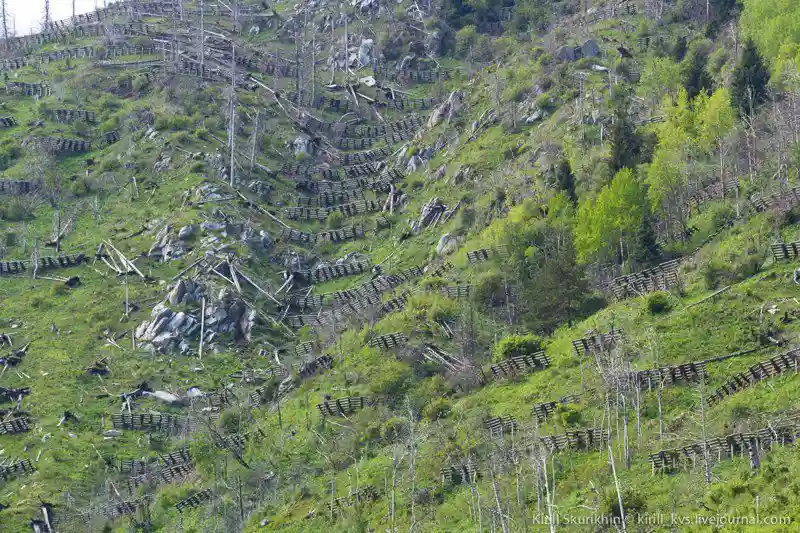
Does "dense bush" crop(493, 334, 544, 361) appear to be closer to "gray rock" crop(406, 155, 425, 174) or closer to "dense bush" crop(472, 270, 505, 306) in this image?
"dense bush" crop(472, 270, 505, 306)

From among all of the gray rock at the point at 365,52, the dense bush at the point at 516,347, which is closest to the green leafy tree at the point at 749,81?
the dense bush at the point at 516,347

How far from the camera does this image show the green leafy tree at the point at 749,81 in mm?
93438

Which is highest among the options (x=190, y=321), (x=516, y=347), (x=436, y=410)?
(x=516, y=347)

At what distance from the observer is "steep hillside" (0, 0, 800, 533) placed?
2324 inches

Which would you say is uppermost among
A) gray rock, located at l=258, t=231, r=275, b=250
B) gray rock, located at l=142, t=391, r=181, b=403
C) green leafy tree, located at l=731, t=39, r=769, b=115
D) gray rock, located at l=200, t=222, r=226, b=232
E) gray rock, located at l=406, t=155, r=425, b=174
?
green leafy tree, located at l=731, t=39, r=769, b=115

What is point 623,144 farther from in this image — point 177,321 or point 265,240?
point 177,321

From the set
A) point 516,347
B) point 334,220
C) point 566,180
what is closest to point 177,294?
point 334,220

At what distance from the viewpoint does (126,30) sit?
489 ft

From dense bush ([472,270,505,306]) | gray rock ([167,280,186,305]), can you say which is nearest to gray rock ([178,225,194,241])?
gray rock ([167,280,186,305])

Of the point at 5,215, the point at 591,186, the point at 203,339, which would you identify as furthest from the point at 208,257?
the point at 591,186

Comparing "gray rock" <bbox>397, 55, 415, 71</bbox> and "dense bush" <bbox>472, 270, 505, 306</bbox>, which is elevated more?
"gray rock" <bbox>397, 55, 415, 71</bbox>

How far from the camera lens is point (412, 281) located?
91.4 m

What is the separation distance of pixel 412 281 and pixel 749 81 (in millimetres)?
34398

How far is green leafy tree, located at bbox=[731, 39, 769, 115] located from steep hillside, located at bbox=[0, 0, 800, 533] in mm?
278
